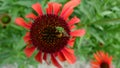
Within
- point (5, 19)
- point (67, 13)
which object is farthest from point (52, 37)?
point (5, 19)

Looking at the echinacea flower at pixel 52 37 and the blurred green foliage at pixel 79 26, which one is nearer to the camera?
the echinacea flower at pixel 52 37

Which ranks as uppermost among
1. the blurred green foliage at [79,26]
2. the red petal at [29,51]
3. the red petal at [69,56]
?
the blurred green foliage at [79,26]

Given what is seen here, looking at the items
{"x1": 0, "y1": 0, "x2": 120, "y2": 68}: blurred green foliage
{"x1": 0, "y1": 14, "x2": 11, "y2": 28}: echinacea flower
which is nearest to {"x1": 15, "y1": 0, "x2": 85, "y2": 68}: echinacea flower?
{"x1": 0, "y1": 0, "x2": 120, "y2": 68}: blurred green foliage

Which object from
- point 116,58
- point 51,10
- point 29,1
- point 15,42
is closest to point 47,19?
point 51,10

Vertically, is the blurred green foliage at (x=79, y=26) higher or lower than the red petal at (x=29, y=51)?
higher

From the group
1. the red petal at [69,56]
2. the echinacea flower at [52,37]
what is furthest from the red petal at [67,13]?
the red petal at [69,56]

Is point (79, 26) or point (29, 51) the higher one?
point (79, 26)

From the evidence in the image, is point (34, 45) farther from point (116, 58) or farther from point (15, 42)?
Result: point (116, 58)

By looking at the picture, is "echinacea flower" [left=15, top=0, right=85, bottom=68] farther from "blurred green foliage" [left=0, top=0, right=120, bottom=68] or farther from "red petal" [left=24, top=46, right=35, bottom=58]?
"blurred green foliage" [left=0, top=0, right=120, bottom=68]

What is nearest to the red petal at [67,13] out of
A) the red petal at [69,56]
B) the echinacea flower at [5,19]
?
the red petal at [69,56]

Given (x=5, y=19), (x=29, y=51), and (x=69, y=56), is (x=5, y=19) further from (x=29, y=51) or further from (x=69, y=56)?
(x=69, y=56)

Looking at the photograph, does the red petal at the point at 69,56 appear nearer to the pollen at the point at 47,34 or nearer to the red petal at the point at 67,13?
the pollen at the point at 47,34
